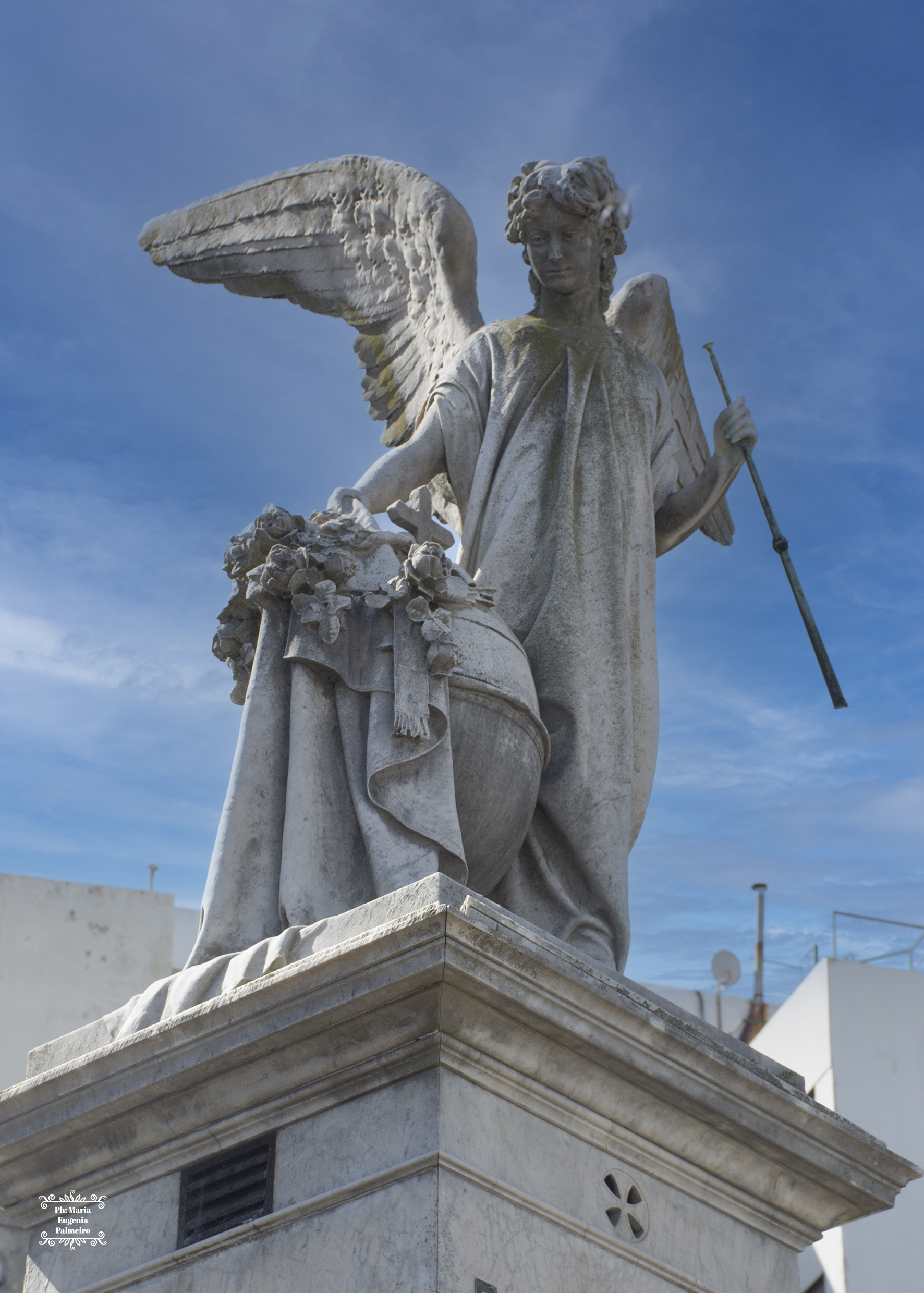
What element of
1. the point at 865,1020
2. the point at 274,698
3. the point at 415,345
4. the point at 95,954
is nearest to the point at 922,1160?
the point at 865,1020

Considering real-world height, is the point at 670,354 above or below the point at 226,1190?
above

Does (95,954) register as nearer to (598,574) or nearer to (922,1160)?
(922,1160)

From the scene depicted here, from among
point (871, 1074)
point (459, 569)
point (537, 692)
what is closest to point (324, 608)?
point (459, 569)

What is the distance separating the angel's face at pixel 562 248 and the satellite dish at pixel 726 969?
61.0 feet

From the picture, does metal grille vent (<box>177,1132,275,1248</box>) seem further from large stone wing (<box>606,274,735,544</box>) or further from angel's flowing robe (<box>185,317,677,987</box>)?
large stone wing (<box>606,274,735,544</box>)

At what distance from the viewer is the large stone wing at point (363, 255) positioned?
7.64 meters

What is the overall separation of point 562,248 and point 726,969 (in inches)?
741

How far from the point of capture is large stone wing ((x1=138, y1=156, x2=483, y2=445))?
7.64 meters

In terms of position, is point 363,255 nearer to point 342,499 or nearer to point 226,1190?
point 342,499

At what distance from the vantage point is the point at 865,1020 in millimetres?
20953

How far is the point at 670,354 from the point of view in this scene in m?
8.02

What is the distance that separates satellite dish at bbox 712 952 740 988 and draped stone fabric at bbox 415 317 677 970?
1820 centimetres

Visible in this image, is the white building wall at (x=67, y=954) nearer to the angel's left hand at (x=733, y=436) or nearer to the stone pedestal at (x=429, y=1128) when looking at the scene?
the angel's left hand at (x=733, y=436)

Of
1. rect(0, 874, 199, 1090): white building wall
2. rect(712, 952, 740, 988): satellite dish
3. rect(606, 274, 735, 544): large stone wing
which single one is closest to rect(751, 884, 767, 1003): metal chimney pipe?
rect(712, 952, 740, 988): satellite dish
